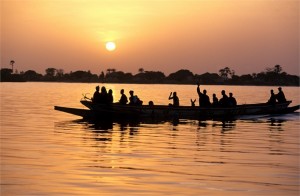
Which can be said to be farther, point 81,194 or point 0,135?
point 0,135

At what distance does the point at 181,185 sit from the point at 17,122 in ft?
69.3

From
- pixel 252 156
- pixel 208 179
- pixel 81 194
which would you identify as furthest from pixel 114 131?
pixel 81 194

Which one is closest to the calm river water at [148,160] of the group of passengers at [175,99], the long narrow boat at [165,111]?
the long narrow boat at [165,111]

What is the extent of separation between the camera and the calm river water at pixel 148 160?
1352cm

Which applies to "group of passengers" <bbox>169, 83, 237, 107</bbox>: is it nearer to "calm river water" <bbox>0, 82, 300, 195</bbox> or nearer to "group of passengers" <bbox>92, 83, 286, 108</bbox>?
"group of passengers" <bbox>92, 83, 286, 108</bbox>

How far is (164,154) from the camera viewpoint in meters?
19.4

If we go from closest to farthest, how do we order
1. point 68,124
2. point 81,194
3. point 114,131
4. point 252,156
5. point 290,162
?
point 81,194, point 290,162, point 252,156, point 114,131, point 68,124

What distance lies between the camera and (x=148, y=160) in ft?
58.4

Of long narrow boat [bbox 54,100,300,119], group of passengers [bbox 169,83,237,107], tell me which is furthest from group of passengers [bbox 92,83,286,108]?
long narrow boat [bbox 54,100,300,119]

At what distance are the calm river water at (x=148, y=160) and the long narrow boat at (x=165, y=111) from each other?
435 centimetres

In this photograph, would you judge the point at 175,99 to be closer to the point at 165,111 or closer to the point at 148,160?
the point at 165,111

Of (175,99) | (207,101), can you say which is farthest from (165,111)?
(207,101)

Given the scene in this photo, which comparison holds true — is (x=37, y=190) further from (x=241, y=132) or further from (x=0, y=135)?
(x=241, y=132)

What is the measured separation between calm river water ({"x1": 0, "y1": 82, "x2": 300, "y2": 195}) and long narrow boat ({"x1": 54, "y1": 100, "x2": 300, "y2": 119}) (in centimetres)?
435
